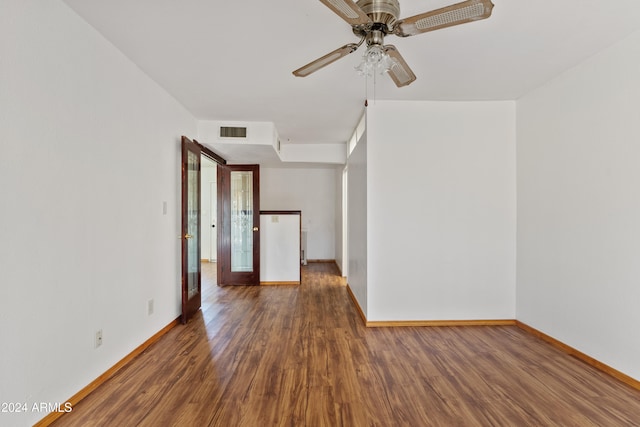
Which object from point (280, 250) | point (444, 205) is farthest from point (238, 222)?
point (444, 205)

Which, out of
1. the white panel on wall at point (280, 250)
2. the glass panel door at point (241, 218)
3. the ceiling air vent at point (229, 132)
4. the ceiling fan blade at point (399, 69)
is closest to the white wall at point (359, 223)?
the white panel on wall at point (280, 250)

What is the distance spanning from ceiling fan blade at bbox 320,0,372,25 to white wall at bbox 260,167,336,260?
621cm

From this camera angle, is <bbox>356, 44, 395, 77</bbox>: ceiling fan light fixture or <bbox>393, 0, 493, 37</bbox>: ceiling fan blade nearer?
<bbox>393, 0, 493, 37</bbox>: ceiling fan blade

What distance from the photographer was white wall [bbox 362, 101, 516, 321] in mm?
3354

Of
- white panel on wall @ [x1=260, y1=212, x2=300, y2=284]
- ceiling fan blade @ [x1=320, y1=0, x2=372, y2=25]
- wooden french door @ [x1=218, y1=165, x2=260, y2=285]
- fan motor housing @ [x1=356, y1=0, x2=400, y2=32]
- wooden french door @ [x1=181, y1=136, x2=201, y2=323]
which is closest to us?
ceiling fan blade @ [x1=320, y1=0, x2=372, y2=25]

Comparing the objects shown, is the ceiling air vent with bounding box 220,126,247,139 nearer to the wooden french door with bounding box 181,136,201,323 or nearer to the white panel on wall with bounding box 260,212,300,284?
the wooden french door with bounding box 181,136,201,323

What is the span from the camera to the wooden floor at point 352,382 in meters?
1.79

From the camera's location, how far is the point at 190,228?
3.60 metres

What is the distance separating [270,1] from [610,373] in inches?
139

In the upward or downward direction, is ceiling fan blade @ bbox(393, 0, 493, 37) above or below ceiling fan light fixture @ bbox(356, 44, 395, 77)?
above

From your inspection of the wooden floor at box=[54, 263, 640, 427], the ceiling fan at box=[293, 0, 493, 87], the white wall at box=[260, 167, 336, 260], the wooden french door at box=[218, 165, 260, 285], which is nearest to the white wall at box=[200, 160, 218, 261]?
the white wall at box=[260, 167, 336, 260]

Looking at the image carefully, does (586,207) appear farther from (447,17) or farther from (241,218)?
(241,218)

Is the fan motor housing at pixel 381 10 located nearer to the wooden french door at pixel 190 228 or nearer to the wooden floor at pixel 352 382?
the wooden floor at pixel 352 382

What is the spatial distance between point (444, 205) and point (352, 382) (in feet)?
6.97
